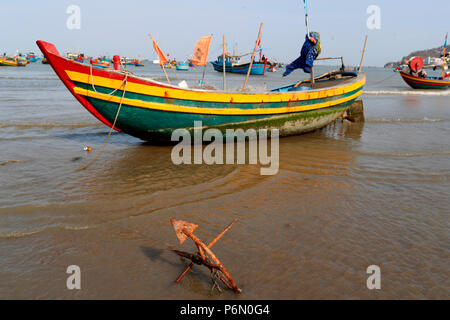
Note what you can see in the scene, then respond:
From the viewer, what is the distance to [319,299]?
274 centimetres

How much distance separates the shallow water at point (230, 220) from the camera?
290 centimetres

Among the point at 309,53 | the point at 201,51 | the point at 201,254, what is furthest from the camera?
the point at 309,53

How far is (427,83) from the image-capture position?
91.9 ft

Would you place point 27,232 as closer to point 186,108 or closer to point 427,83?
point 186,108

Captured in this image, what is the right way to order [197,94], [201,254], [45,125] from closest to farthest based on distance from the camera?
1. [201,254]
2. [197,94]
3. [45,125]

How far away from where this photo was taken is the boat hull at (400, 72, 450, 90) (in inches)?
1080

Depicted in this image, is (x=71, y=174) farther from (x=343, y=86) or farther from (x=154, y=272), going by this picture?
(x=343, y=86)

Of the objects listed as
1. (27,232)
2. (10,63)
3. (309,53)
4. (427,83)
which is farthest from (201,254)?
(10,63)

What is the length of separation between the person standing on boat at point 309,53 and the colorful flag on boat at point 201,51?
2.69 meters

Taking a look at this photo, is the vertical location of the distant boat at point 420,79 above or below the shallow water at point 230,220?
above

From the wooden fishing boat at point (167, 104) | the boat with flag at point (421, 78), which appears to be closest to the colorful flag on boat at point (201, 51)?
the wooden fishing boat at point (167, 104)

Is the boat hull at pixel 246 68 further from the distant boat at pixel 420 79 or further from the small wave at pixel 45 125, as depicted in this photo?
the small wave at pixel 45 125

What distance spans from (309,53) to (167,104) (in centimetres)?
496
